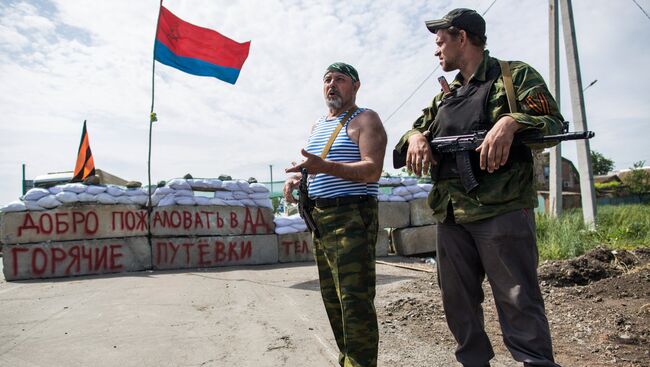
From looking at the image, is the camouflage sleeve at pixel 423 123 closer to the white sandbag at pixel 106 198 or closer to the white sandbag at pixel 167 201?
the white sandbag at pixel 167 201

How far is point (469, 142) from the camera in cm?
169

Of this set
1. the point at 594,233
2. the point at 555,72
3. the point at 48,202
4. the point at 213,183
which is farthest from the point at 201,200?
the point at 555,72

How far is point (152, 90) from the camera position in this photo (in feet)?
22.1

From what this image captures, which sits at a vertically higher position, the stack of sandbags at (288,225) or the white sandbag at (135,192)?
the white sandbag at (135,192)

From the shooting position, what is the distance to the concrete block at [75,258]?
5715 millimetres

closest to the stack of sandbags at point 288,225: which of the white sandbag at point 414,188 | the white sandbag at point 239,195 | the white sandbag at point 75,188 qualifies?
the white sandbag at point 239,195

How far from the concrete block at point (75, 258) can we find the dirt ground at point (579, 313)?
424 cm

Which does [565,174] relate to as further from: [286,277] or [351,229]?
[351,229]

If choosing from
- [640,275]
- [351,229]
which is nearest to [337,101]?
[351,229]

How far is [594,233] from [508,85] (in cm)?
660

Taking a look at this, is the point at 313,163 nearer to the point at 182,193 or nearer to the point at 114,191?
the point at 182,193

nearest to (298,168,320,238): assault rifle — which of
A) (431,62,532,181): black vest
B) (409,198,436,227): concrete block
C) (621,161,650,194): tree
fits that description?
(431,62,532,181): black vest

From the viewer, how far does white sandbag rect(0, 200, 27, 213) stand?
5754 millimetres

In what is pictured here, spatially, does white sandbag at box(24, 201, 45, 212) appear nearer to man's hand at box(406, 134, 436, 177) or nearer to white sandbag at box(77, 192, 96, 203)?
white sandbag at box(77, 192, 96, 203)
